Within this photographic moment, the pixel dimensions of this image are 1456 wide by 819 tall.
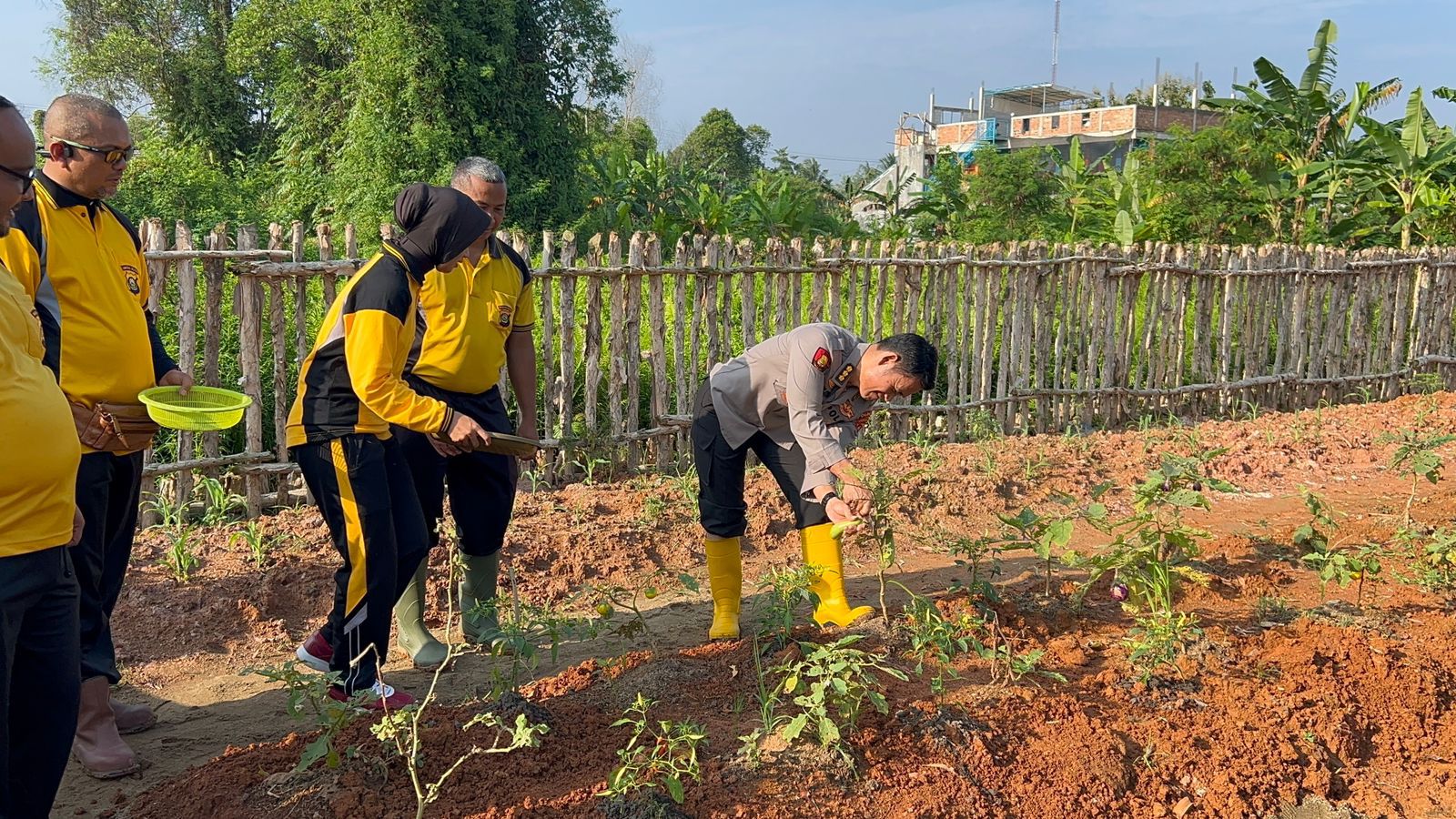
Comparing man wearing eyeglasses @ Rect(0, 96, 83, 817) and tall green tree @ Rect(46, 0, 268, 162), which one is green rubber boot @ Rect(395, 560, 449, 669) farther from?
tall green tree @ Rect(46, 0, 268, 162)

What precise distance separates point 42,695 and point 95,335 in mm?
1072

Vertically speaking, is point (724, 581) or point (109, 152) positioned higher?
point (109, 152)

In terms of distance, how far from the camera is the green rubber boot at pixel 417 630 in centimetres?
405

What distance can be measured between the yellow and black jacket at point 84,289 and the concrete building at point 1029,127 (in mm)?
28205

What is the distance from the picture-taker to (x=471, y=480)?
13.2 feet

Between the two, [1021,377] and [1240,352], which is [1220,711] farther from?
[1240,352]

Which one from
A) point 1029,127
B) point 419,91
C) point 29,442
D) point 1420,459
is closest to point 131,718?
point 29,442

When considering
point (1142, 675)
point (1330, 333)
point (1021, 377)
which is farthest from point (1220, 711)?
point (1330, 333)

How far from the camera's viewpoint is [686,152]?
1513 inches

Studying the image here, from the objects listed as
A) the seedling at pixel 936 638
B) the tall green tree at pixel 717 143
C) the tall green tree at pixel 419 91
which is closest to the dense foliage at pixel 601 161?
the tall green tree at pixel 419 91

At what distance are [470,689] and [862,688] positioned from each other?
159cm

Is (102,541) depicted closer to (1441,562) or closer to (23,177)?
(23,177)

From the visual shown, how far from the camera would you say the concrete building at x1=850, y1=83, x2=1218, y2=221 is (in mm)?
37469

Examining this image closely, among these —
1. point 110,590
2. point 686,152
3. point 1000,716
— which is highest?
point 686,152
